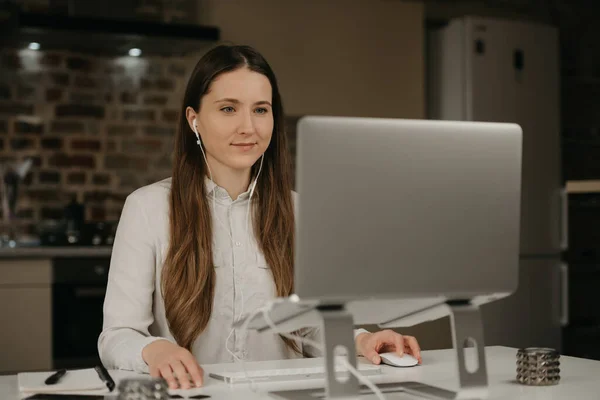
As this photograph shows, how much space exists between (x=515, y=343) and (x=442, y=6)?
2.00 m

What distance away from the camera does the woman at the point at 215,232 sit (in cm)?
194

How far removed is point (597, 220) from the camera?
4.76 m

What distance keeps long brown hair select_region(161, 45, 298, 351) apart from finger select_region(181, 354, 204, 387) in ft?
1.53

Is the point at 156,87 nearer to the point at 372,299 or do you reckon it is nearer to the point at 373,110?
the point at 373,110

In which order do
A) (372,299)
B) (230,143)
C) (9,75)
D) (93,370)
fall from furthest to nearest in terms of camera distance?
(9,75) → (230,143) → (93,370) → (372,299)

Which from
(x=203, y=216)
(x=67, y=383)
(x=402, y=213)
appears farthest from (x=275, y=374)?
(x=203, y=216)

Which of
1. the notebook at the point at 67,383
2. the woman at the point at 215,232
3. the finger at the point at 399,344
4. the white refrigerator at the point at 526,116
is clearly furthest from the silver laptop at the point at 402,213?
the white refrigerator at the point at 526,116

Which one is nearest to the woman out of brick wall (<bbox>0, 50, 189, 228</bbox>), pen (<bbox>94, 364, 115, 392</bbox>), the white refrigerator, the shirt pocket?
the shirt pocket

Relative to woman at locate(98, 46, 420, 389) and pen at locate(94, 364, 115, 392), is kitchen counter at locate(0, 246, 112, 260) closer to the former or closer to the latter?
woman at locate(98, 46, 420, 389)

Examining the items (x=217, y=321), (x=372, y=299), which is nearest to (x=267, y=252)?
(x=217, y=321)

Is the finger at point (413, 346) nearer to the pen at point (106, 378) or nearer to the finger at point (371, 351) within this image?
the finger at point (371, 351)

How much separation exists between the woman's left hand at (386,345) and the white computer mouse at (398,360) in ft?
0.04

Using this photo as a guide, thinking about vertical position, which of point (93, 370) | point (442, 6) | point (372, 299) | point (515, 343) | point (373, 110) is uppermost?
point (442, 6)

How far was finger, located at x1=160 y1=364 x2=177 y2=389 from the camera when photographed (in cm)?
147
